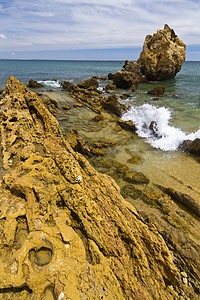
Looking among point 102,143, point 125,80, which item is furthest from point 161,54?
point 102,143

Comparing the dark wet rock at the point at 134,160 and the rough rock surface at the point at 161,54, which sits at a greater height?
the rough rock surface at the point at 161,54

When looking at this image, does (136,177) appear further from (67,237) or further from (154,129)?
(154,129)

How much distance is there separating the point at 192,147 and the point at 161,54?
36651 millimetres

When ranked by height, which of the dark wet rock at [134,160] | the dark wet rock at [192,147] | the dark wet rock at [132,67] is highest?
the dark wet rock at [132,67]

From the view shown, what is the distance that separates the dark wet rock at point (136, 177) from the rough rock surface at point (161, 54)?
38873mm

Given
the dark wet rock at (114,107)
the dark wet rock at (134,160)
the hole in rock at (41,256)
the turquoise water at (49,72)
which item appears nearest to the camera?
the hole in rock at (41,256)

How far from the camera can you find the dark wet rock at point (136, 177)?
688 cm

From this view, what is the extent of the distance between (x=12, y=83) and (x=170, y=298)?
11589 mm

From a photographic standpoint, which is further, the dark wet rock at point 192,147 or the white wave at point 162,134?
the white wave at point 162,134

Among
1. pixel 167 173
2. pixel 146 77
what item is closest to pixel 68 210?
pixel 167 173

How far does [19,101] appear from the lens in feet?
18.2

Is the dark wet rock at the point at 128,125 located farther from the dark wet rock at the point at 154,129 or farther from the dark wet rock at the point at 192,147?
the dark wet rock at the point at 192,147

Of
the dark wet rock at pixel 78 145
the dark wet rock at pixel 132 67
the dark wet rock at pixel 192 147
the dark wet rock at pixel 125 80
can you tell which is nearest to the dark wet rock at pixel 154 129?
the dark wet rock at pixel 192 147

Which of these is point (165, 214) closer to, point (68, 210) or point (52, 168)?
point (68, 210)
